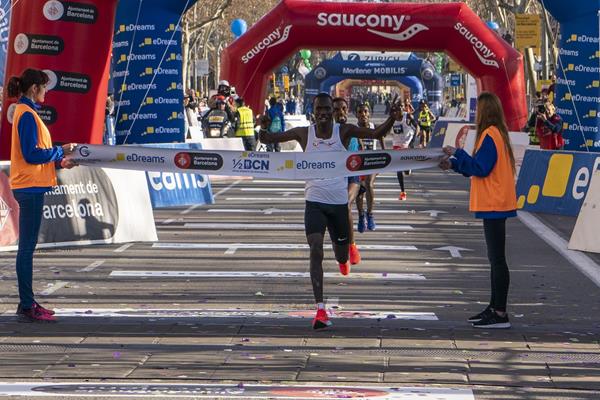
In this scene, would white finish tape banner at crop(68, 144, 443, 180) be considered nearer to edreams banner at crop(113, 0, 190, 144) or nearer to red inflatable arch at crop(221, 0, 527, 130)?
edreams banner at crop(113, 0, 190, 144)

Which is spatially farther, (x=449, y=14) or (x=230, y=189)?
(x=449, y=14)

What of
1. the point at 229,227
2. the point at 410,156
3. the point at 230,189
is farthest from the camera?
the point at 230,189

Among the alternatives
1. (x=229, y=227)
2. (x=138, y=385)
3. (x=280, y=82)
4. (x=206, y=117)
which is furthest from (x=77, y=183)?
(x=280, y=82)

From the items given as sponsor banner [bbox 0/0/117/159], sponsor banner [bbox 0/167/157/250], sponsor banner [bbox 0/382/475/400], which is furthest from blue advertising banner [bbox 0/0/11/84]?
sponsor banner [bbox 0/382/475/400]

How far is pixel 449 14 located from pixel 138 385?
86.2 ft

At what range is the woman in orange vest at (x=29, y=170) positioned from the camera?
1066 centimetres

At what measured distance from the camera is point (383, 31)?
33688 millimetres

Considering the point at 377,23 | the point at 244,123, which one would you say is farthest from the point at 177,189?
the point at 377,23

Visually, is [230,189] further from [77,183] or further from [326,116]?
[326,116]

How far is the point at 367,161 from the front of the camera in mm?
11445

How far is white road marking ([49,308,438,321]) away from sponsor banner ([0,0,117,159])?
8761 millimetres

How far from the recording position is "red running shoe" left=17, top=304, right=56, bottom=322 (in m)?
10.7

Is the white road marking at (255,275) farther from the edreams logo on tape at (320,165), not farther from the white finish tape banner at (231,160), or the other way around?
the edreams logo on tape at (320,165)

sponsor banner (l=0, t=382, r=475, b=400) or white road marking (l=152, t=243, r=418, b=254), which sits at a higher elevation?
sponsor banner (l=0, t=382, r=475, b=400)
